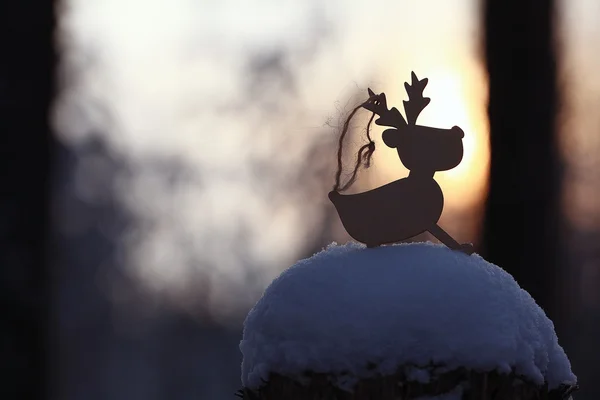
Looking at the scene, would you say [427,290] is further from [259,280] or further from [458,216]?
[259,280]

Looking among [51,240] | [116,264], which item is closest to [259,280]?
[116,264]

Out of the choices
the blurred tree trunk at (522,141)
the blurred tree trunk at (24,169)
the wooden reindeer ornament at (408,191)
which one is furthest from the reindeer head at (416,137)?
the blurred tree trunk at (24,169)

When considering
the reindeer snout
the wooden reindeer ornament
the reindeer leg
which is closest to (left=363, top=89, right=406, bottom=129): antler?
the wooden reindeer ornament

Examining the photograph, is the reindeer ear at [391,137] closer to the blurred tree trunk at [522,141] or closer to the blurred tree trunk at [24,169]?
the blurred tree trunk at [522,141]

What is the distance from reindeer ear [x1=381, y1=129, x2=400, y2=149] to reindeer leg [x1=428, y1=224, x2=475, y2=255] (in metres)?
0.22

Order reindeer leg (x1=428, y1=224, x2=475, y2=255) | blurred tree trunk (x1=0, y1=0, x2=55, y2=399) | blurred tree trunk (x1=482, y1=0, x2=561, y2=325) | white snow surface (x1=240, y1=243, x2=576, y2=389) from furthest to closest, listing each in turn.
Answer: blurred tree trunk (x1=0, y1=0, x2=55, y2=399) → blurred tree trunk (x1=482, y1=0, x2=561, y2=325) → reindeer leg (x1=428, y1=224, x2=475, y2=255) → white snow surface (x1=240, y1=243, x2=576, y2=389)

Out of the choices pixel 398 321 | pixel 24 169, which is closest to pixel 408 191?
pixel 398 321

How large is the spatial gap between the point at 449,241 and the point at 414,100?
352 millimetres

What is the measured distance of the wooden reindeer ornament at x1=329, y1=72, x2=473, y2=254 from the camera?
7.22 feet

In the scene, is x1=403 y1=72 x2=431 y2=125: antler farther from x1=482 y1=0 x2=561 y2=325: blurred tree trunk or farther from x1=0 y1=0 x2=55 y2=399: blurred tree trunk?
x1=0 y1=0 x2=55 y2=399: blurred tree trunk

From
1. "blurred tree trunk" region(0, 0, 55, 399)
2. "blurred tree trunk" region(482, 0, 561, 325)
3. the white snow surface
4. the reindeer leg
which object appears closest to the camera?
the white snow surface

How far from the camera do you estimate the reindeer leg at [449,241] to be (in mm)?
2193

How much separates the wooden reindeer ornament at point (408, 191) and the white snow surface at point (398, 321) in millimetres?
80

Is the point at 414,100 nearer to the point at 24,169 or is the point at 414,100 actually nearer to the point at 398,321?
the point at 398,321
